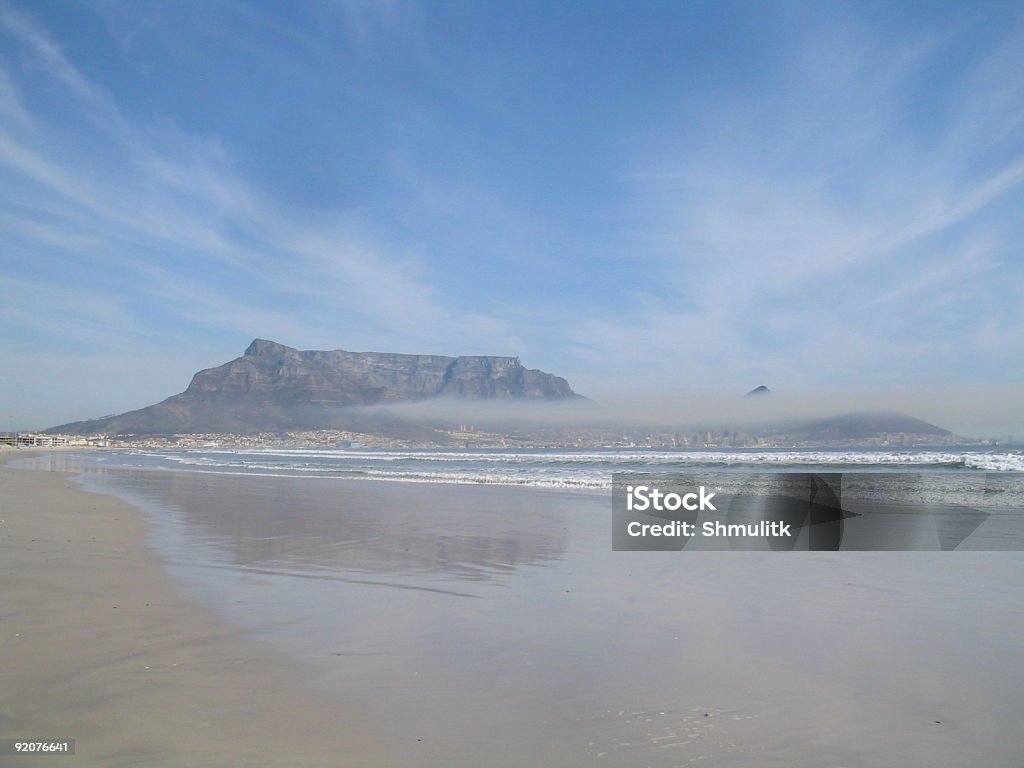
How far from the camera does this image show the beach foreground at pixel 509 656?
328 cm

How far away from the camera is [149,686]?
387cm

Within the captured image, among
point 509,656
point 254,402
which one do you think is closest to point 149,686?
point 509,656

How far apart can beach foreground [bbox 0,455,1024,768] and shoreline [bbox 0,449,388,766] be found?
0.06ft

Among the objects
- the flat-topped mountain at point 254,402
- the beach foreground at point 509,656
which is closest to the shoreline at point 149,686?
the beach foreground at point 509,656

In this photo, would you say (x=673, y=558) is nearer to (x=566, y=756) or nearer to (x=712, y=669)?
(x=712, y=669)

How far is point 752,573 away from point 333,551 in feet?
16.5

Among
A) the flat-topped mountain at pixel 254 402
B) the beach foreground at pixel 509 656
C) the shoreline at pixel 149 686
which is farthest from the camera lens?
the flat-topped mountain at pixel 254 402

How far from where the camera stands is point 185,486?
2167cm

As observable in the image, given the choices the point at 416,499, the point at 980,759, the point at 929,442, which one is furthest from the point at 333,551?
the point at 929,442

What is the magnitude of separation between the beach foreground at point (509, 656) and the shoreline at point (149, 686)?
18mm

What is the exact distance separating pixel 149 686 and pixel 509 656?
210 cm

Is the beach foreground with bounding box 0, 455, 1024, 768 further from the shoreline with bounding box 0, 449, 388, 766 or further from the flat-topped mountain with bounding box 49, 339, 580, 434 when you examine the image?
the flat-topped mountain with bounding box 49, 339, 580, 434

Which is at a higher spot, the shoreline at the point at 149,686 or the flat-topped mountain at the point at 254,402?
the flat-topped mountain at the point at 254,402

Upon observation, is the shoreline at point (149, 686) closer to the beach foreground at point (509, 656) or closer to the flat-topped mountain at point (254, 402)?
the beach foreground at point (509, 656)
